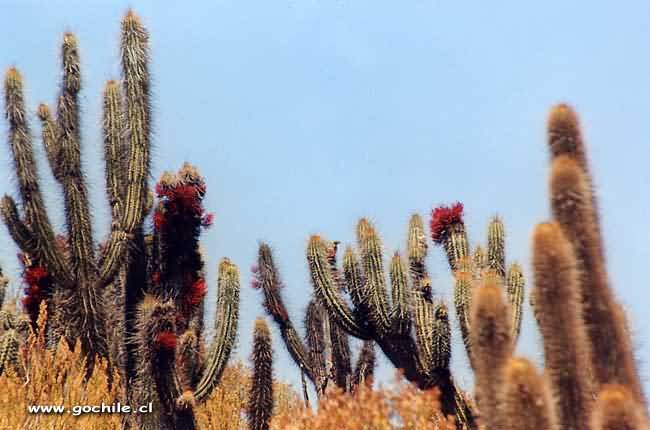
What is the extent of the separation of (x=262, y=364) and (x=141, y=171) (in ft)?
9.76

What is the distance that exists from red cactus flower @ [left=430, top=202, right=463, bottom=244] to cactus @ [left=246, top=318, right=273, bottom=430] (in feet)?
10.3

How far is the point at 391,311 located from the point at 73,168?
4161 millimetres

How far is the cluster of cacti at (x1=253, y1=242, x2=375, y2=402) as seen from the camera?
12.2 meters

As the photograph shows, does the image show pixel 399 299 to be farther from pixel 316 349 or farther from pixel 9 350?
pixel 9 350

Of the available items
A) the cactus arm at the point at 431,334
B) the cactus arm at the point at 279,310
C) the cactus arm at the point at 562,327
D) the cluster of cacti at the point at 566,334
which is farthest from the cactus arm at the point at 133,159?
the cactus arm at the point at 562,327

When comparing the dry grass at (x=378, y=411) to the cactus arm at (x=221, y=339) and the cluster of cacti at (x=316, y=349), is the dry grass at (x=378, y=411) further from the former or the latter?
the cluster of cacti at (x=316, y=349)

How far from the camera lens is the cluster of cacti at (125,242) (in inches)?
389

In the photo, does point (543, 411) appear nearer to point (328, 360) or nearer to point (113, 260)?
point (113, 260)

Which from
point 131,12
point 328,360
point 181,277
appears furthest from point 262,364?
point 131,12

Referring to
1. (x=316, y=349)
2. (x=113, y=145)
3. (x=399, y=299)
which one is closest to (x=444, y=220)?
(x=399, y=299)

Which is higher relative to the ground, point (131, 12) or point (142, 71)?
point (131, 12)

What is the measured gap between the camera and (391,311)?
991 centimetres

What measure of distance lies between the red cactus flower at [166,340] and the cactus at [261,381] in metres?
0.92

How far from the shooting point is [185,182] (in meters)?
11.0
